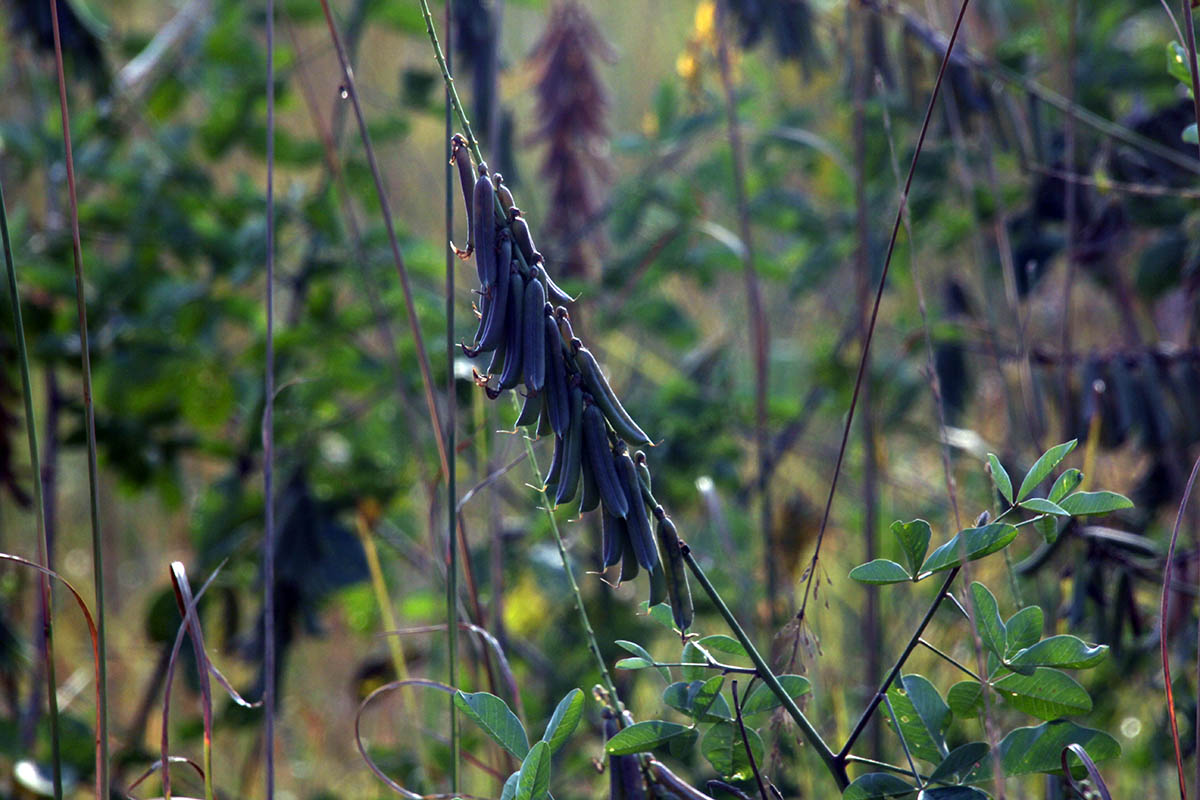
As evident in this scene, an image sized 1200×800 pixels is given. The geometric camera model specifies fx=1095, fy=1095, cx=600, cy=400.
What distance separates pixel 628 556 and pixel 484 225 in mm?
198

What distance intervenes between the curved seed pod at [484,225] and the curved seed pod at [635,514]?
0.40 ft

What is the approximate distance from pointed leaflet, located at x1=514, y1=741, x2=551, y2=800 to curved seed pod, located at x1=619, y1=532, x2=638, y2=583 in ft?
0.36

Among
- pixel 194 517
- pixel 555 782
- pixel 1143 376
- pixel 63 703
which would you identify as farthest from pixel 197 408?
pixel 1143 376

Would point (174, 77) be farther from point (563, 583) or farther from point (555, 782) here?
point (555, 782)

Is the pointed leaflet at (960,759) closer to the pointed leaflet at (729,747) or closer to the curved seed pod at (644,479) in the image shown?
the pointed leaflet at (729,747)

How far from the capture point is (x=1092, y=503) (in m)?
0.61

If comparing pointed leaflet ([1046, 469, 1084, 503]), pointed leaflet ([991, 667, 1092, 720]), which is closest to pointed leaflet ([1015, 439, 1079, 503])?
pointed leaflet ([1046, 469, 1084, 503])

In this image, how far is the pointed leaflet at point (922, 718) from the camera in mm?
694

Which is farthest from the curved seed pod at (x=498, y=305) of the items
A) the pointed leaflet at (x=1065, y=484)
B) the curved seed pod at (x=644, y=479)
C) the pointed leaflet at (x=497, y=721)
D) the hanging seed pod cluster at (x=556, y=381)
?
the pointed leaflet at (x=1065, y=484)

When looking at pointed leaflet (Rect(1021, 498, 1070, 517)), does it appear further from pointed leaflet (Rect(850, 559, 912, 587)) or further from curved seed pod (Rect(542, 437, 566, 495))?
curved seed pod (Rect(542, 437, 566, 495))

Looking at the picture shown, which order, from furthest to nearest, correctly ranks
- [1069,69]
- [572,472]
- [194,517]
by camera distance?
[194,517] < [1069,69] < [572,472]

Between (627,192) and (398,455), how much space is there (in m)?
0.54

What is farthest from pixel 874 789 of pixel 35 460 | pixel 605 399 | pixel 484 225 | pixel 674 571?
pixel 35 460

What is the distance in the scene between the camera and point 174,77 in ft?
5.91
